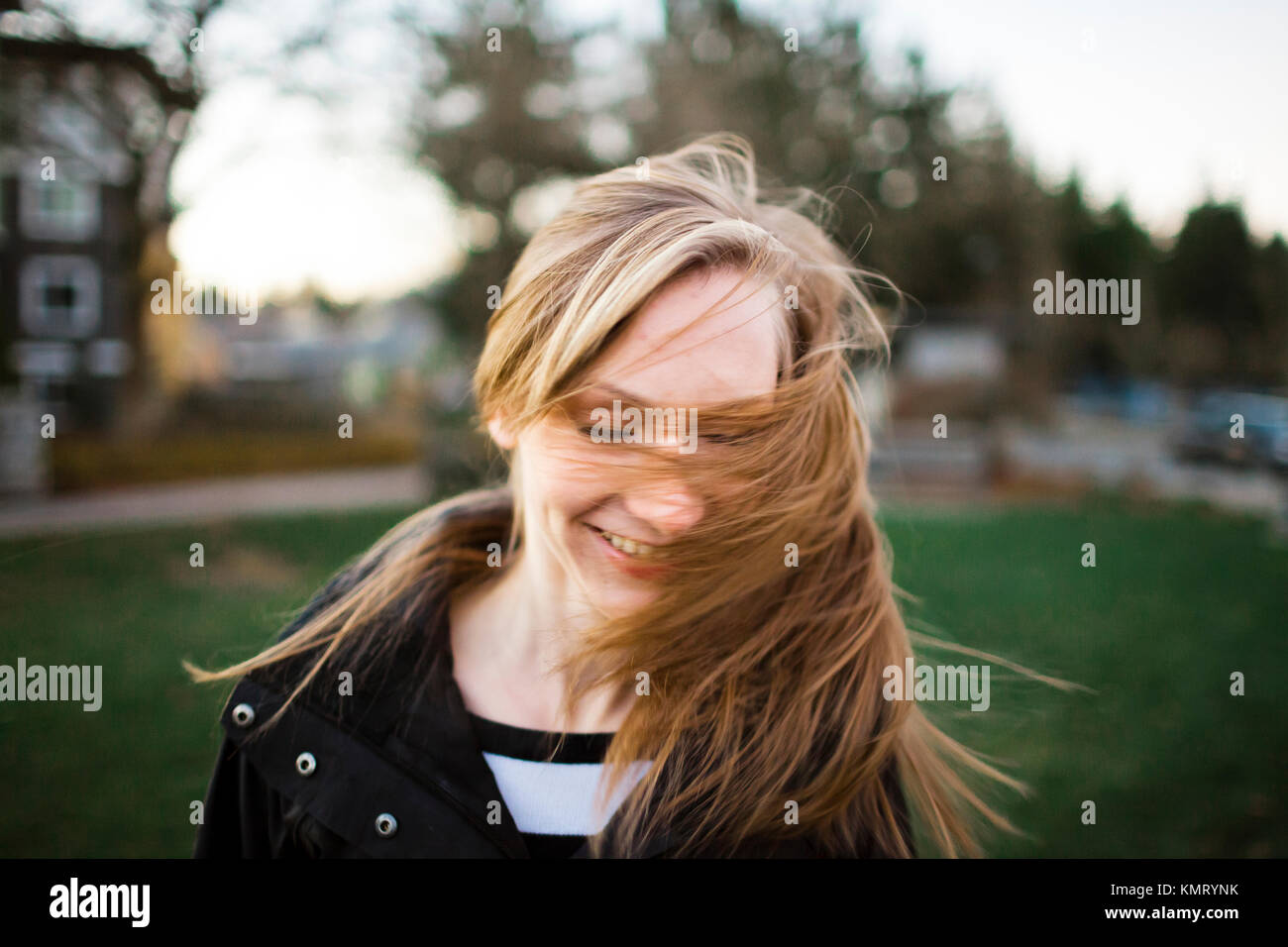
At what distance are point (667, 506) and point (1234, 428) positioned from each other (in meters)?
9.13

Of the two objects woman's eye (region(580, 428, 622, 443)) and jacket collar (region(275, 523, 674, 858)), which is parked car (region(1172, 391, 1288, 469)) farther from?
jacket collar (region(275, 523, 674, 858))

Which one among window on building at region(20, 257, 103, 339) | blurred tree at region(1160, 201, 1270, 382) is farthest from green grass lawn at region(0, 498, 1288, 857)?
window on building at region(20, 257, 103, 339)

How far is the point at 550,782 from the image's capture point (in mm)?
1477

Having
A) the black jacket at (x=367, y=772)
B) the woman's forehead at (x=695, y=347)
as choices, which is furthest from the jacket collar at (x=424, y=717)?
the woman's forehead at (x=695, y=347)

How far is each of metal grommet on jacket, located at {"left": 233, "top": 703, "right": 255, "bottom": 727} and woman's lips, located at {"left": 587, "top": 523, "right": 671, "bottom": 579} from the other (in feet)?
2.31

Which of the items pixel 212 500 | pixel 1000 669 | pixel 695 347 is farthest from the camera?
pixel 212 500

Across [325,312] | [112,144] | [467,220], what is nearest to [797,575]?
[112,144]

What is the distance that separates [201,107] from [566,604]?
216 inches

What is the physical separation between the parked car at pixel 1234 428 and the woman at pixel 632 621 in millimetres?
7452

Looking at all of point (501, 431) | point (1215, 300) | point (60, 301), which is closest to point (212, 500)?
point (501, 431)

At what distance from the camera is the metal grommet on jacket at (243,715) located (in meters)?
1.51

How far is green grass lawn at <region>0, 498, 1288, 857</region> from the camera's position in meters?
3.39

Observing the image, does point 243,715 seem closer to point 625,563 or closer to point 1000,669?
point 625,563

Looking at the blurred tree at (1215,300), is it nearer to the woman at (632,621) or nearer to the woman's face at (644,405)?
the woman at (632,621)
